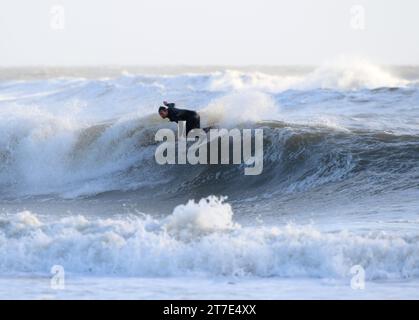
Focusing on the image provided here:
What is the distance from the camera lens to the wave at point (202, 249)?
1174 cm

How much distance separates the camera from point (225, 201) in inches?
679

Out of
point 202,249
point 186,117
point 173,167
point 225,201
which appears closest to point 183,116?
point 186,117

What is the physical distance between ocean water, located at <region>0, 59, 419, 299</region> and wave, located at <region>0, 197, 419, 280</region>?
20 millimetres

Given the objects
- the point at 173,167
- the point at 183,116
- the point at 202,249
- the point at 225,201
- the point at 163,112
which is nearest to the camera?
the point at 202,249

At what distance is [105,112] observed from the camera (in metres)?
28.2

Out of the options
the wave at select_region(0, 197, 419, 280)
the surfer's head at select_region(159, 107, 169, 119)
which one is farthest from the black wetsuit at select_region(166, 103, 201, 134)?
the wave at select_region(0, 197, 419, 280)

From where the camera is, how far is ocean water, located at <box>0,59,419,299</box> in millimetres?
11570

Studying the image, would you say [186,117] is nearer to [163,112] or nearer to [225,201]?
[163,112]

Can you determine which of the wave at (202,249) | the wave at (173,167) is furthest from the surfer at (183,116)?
the wave at (202,249)

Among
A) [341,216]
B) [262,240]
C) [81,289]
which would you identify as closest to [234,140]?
[341,216]

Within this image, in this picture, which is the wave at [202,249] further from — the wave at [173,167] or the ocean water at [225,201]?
the wave at [173,167]

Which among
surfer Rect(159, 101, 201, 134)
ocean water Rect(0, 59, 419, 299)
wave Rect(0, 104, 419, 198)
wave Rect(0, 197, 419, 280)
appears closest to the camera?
ocean water Rect(0, 59, 419, 299)

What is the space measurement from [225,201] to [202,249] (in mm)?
5027

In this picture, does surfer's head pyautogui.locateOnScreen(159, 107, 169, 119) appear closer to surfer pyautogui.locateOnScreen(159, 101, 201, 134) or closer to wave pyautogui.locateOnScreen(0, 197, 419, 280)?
surfer pyautogui.locateOnScreen(159, 101, 201, 134)
